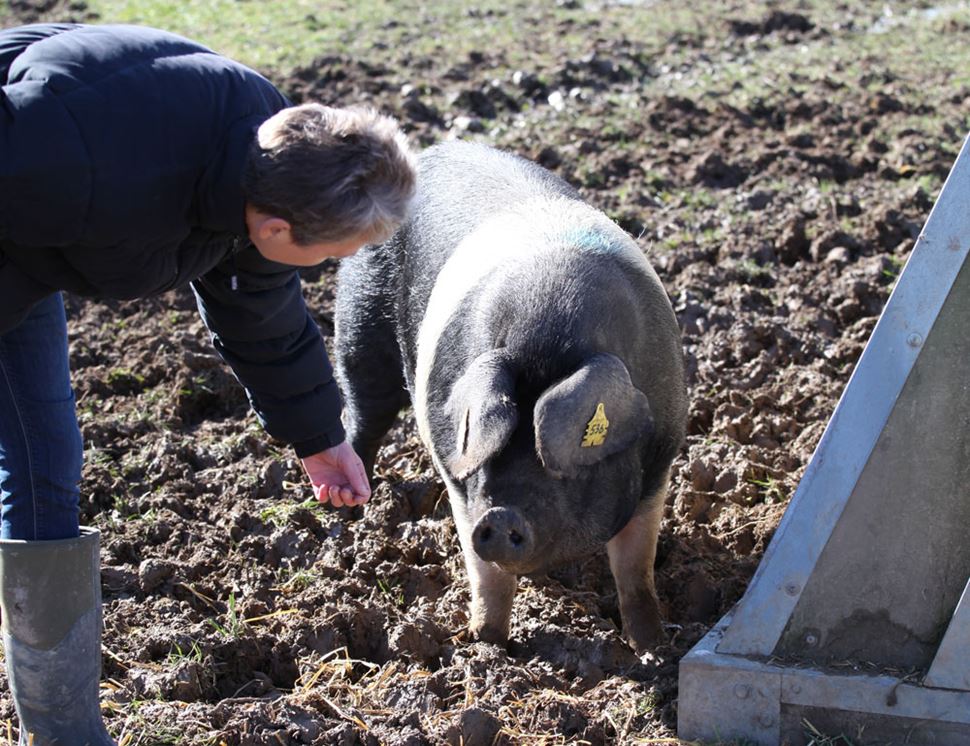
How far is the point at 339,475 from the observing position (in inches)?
135

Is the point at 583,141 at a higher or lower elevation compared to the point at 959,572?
lower

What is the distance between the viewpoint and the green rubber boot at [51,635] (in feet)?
9.78

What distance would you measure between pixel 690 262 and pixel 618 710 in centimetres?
320

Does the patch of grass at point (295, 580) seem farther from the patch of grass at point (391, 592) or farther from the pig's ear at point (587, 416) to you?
the pig's ear at point (587, 416)

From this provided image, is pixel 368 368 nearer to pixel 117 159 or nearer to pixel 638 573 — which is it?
pixel 638 573

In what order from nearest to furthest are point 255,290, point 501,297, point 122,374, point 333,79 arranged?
point 255,290
point 501,297
point 122,374
point 333,79

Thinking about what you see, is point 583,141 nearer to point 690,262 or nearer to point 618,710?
point 690,262

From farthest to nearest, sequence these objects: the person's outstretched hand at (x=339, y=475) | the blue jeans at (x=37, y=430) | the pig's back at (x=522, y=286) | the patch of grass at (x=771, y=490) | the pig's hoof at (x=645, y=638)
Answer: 1. the patch of grass at (x=771, y=490)
2. the pig's hoof at (x=645, y=638)
3. the pig's back at (x=522, y=286)
4. the person's outstretched hand at (x=339, y=475)
5. the blue jeans at (x=37, y=430)

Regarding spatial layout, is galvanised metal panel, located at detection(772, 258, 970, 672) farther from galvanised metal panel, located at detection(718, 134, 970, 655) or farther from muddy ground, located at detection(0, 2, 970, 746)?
muddy ground, located at detection(0, 2, 970, 746)

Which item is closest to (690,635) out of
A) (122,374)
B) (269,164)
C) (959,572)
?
(959,572)

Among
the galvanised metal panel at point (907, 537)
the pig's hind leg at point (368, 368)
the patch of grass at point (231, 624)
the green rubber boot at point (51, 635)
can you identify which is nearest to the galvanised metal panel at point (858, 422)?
the galvanised metal panel at point (907, 537)

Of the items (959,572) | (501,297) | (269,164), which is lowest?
(959,572)

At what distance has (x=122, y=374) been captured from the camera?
5.53m

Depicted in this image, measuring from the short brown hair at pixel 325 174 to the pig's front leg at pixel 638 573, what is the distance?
1545 mm
